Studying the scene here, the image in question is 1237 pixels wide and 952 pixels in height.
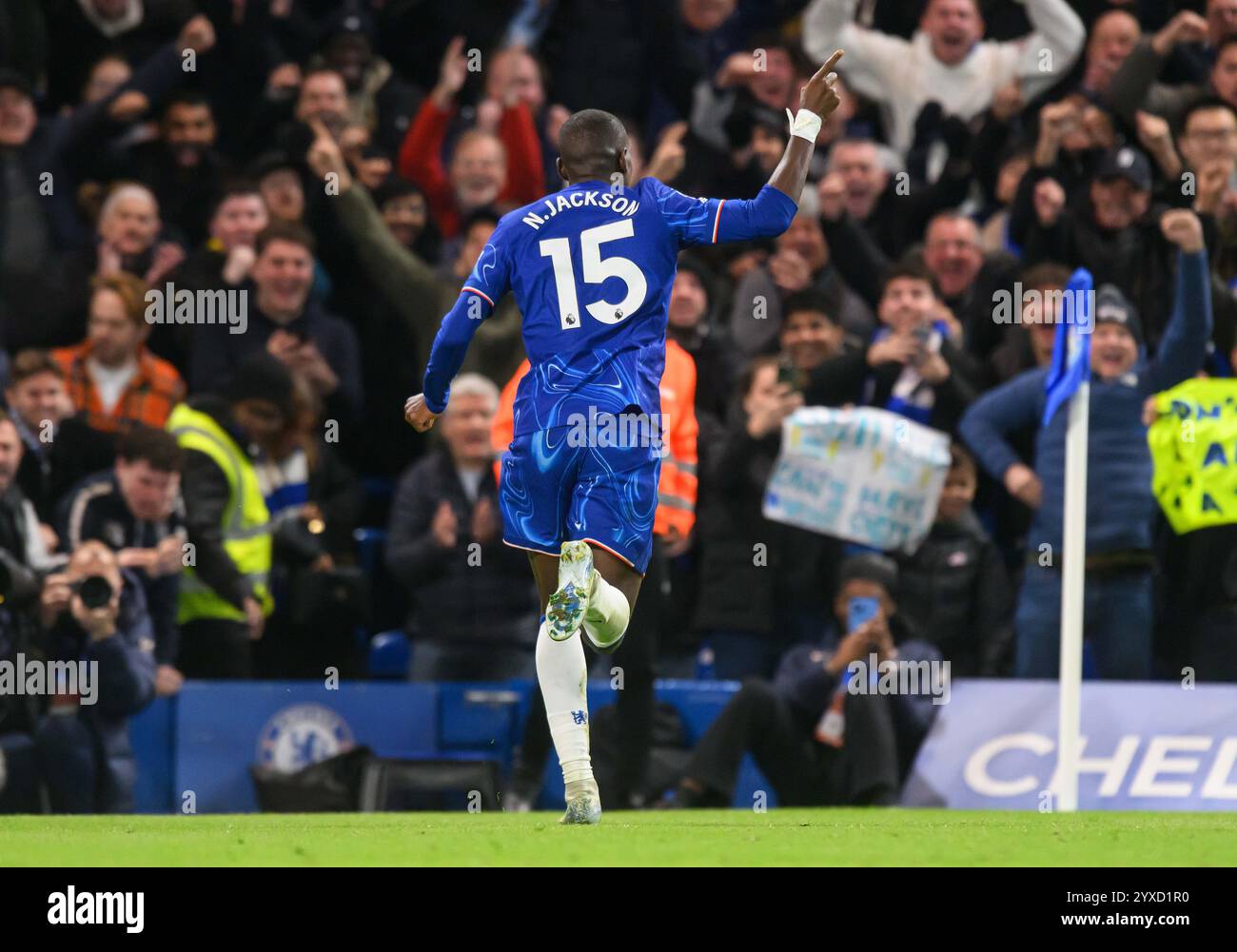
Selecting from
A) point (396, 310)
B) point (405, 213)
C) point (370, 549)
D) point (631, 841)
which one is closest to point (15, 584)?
point (370, 549)

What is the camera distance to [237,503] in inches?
439

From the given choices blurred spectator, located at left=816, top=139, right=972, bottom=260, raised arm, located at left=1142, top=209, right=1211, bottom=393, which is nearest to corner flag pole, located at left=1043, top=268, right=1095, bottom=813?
raised arm, located at left=1142, top=209, right=1211, bottom=393

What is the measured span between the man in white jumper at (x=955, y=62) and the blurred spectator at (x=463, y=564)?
13.6 ft

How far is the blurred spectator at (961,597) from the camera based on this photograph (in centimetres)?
1122

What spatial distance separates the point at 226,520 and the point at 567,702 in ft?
13.9

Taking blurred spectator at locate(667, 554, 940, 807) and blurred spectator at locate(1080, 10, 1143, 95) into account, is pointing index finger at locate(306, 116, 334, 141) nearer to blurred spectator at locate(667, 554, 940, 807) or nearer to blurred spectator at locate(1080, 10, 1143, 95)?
blurred spectator at locate(667, 554, 940, 807)

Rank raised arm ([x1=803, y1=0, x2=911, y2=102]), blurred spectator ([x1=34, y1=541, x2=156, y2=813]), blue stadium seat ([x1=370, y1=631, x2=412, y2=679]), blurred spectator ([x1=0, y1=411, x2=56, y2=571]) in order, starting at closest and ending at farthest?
blurred spectator ([x1=34, y1=541, x2=156, y2=813]) → blurred spectator ([x1=0, y1=411, x2=56, y2=571]) → blue stadium seat ([x1=370, y1=631, x2=412, y2=679]) → raised arm ([x1=803, y1=0, x2=911, y2=102])

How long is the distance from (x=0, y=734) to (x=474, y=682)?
241 centimetres

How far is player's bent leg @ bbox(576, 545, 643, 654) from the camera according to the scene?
23.4 ft

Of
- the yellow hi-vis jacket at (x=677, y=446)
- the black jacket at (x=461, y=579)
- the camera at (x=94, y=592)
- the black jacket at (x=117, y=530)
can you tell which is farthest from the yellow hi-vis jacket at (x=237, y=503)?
the yellow hi-vis jacket at (x=677, y=446)

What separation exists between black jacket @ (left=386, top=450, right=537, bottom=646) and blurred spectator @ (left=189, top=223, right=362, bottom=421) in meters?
1.19

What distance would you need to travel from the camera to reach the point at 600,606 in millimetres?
7145

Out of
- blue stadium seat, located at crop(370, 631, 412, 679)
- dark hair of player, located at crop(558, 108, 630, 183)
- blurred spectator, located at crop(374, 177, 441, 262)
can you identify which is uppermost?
blurred spectator, located at crop(374, 177, 441, 262)

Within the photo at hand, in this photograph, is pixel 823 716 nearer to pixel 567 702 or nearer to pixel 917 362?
pixel 917 362
